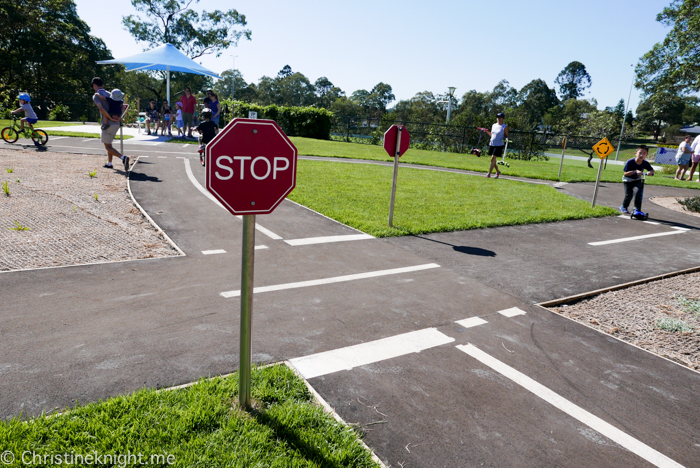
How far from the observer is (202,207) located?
920 cm

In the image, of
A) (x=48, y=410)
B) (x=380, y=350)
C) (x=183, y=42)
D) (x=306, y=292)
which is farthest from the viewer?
(x=183, y=42)

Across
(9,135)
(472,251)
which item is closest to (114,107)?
(9,135)

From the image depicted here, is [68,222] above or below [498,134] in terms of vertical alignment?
below

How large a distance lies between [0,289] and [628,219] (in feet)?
41.1

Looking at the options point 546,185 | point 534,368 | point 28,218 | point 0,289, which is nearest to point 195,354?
point 0,289

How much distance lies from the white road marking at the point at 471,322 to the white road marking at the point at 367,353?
384mm

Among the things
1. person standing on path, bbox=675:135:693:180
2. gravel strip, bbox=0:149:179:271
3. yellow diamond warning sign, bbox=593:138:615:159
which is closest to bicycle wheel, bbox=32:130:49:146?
gravel strip, bbox=0:149:179:271

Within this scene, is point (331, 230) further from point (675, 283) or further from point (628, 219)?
point (628, 219)

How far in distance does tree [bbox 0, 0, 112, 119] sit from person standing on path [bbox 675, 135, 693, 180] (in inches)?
1543

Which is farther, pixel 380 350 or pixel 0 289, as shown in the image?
pixel 0 289

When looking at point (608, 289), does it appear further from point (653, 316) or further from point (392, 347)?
point (392, 347)

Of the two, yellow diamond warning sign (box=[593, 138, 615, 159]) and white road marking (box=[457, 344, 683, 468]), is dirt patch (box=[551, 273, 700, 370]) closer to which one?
white road marking (box=[457, 344, 683, 468])

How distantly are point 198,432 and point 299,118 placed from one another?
31407 millimetres

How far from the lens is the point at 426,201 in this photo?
37.5 feet
